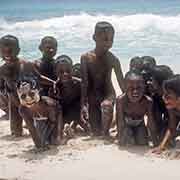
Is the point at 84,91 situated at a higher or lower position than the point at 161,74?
lower

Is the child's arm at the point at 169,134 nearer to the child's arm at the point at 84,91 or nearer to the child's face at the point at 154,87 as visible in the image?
the child's face at the point at 154,87

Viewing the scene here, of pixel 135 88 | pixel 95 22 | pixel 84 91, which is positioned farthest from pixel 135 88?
pixel 95 22

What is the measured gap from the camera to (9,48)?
5184 millimetres

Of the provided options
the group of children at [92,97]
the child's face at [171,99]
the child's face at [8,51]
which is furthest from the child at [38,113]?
the child's face at [171,99]

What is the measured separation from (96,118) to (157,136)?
2.81 ft

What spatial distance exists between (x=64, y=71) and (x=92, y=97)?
46 cm

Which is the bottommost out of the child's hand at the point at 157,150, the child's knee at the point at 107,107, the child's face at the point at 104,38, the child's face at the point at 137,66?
the child's hand at the point at 157,150

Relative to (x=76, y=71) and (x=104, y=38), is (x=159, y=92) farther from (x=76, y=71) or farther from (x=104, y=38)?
(x=76, y=71)

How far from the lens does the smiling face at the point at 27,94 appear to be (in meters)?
4.58

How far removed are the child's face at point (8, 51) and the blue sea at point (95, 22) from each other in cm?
494

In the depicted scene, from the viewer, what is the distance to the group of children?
183 inches

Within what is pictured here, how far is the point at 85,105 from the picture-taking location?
525 cm

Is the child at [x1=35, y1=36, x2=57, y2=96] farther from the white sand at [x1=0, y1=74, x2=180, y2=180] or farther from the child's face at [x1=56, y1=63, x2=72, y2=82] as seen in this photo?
the white sand at [x1=0, y1=74, x2=180, y2=180]

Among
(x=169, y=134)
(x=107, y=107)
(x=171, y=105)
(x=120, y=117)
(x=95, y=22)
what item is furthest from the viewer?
(x=95, y=22)
